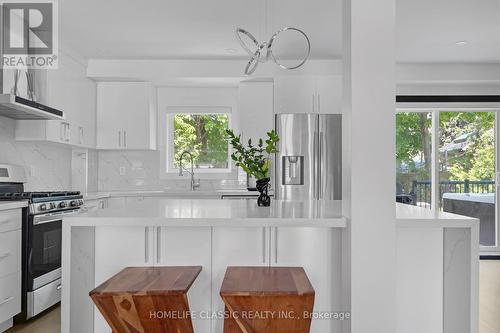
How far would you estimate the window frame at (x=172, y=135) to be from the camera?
5414 millimetres

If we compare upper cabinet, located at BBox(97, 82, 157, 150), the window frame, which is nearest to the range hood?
upper cabinet, located at BBox(97, 82, 157, 150)

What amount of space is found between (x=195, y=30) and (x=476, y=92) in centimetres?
389

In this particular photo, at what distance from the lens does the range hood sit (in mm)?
2939

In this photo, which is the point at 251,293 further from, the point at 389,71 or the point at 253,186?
the point at 253,186

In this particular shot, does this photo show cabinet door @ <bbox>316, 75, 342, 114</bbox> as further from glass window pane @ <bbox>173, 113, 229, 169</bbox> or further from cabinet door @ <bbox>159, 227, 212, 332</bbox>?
cabinet door @ <bbox>159, 227, 212, 332</bbox>

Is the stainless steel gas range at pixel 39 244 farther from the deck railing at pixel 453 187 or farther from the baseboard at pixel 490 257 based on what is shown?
the baseboard at pixel 490 257

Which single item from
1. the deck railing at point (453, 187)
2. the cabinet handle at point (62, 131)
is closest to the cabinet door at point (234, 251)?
the cabinet handle at point (62, 131)

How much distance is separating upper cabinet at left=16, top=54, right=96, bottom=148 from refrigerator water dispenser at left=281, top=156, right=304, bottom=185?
2.33 metres

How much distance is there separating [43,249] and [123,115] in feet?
7.12

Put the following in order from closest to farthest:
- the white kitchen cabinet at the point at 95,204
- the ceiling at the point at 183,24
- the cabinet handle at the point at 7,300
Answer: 1. the cabinet handle at the point at 7,300
2. the ceiling at the point at 183,24
3. the white kitchen cabinet at the point at 95,204

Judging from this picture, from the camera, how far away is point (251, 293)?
62.4 inches

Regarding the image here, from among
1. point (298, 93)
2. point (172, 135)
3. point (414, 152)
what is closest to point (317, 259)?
point (298, 93)

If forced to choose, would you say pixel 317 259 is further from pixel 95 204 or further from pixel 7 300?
pixel 95 204

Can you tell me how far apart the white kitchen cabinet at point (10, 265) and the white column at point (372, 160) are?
2.38m
